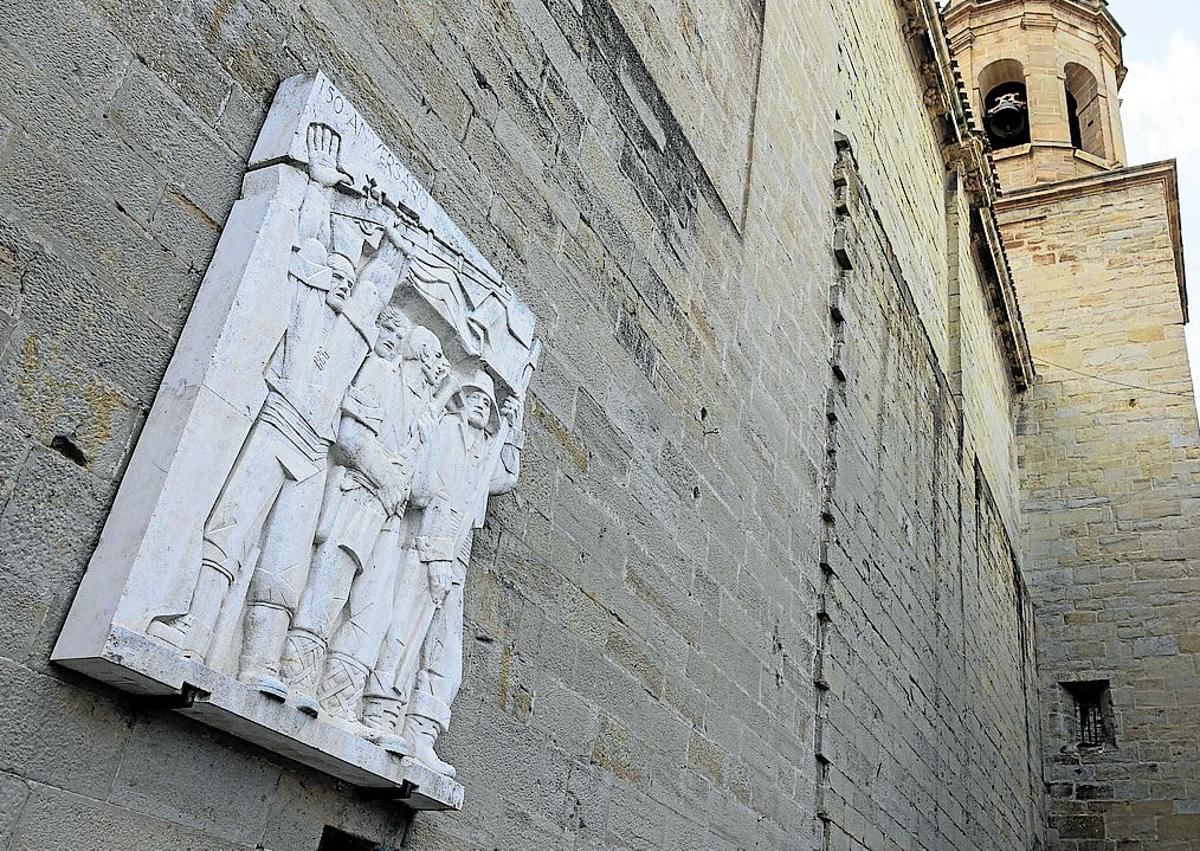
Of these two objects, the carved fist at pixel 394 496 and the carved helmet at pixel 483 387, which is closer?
the carved fist at pixel 394 496

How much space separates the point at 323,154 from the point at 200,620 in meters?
1.08

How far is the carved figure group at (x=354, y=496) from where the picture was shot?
233cm

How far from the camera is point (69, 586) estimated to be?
82.0 inches

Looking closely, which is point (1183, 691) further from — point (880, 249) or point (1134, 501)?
point (880, 249)

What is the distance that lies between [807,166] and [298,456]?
16.1 feet

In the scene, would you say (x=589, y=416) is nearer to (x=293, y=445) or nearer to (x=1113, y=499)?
(x=293, y=445)

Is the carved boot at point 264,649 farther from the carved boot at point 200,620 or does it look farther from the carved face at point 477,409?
the carved face at point 477,409

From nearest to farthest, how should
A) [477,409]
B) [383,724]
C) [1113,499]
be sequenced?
[383,724]
[477,409]
[1113,499]

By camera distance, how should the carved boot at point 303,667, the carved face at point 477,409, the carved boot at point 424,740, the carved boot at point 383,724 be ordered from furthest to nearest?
the carved face at point 477,409
the carved boot at point 424,740
the carved boot at point 383,724
the carved boot at point 303,667

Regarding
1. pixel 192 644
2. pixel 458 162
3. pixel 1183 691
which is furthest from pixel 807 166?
pixel 1183 691

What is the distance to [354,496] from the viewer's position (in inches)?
105

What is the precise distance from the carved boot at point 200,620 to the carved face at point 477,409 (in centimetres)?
98

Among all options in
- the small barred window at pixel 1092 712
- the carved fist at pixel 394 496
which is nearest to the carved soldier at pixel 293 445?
the carved fist at pixel 394 496

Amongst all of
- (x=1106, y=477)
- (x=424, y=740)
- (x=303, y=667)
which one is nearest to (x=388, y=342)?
(x=303, y=667)
